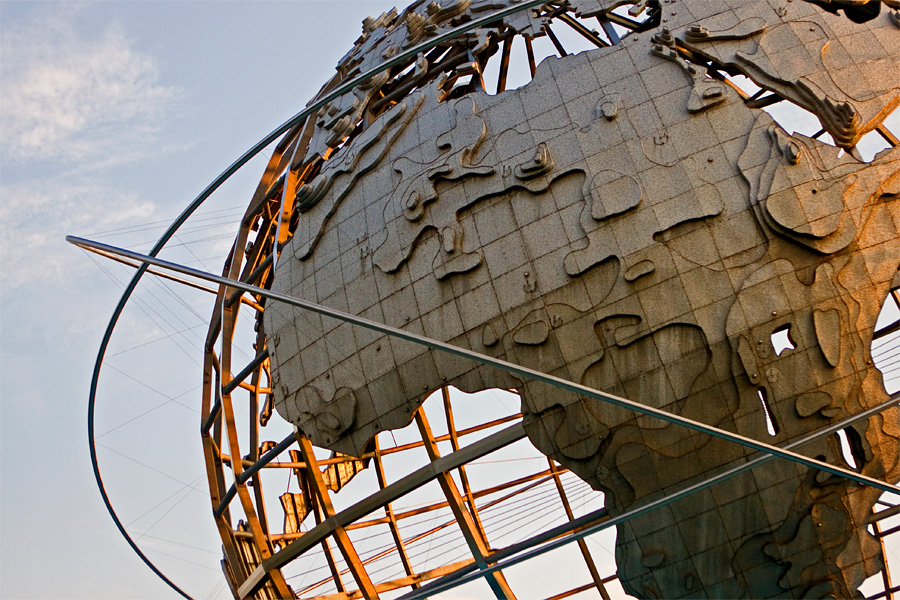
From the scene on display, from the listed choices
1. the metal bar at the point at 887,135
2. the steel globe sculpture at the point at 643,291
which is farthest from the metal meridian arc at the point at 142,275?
the metal bar at the point at 887,135

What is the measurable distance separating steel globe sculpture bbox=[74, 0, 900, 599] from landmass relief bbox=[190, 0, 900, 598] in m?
0.02

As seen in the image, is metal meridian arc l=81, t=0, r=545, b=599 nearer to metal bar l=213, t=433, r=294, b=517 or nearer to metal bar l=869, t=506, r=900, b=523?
metal bar l=213, t=433, r=294, b=517

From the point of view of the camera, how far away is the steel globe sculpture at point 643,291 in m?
7.70

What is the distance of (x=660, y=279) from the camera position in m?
8.05

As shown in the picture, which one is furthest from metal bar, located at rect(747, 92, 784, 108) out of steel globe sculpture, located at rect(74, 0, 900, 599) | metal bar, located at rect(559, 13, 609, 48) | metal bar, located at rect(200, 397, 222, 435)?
metal bar, located at rect(200, 397, 222, 435)

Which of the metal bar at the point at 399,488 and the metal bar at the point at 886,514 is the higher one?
the metal bar at the point at 399,488

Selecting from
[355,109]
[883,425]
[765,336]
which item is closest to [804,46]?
[765,336]

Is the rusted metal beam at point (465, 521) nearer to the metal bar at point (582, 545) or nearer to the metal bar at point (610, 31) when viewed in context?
the metal bar at point (582, 545)

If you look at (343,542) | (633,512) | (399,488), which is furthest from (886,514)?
(343,542)

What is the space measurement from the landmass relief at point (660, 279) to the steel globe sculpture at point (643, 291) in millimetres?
23

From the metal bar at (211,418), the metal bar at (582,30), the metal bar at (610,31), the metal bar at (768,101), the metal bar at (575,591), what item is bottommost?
the metal bar at (575,591)

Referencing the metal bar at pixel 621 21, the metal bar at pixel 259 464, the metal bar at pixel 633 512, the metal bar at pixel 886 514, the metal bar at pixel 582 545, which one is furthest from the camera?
the metal bar at pixel 582 545

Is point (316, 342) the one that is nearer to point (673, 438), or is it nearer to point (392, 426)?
point (392, 426)

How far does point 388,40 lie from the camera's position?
40.2ft
